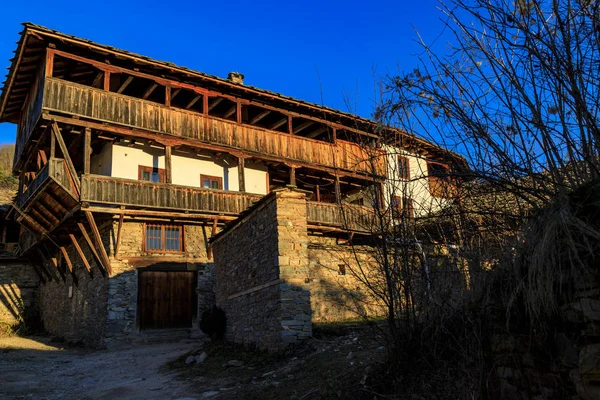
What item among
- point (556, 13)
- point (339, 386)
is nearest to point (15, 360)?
point (339, 386)

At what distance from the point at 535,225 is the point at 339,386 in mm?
2912

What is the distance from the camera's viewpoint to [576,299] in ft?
8.68

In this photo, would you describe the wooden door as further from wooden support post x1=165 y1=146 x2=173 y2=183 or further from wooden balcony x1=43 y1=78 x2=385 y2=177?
wooden balcony x1=43 y1=78 x2=385 y2=177

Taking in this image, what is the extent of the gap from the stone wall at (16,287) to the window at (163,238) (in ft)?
31.4

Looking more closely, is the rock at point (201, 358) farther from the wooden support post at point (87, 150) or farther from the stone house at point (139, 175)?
the wooden support post at point (87, 150)

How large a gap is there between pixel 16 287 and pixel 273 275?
703 inches

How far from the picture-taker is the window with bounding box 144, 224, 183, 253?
15023mm

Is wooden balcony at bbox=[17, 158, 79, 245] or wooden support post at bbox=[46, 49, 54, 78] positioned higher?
wooden support post at bbox=[46, 49, 54, 78]

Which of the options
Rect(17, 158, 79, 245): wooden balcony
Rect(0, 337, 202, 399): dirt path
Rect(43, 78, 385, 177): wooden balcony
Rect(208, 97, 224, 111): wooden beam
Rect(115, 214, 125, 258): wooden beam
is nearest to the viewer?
Rect(0, 337, 202, 399): dirt path

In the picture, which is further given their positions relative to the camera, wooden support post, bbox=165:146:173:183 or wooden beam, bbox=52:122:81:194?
wooden support post, bbox=165:146:173:183

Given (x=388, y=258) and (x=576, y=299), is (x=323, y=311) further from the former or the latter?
(x=576, y=299)

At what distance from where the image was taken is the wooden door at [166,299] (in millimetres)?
14734

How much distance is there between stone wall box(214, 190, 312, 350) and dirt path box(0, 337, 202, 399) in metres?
→ 1.72

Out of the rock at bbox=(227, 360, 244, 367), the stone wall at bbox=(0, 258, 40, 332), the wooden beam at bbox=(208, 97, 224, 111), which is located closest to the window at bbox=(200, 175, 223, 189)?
the wooden beam at bbox=(208, 97, 224, 111)
